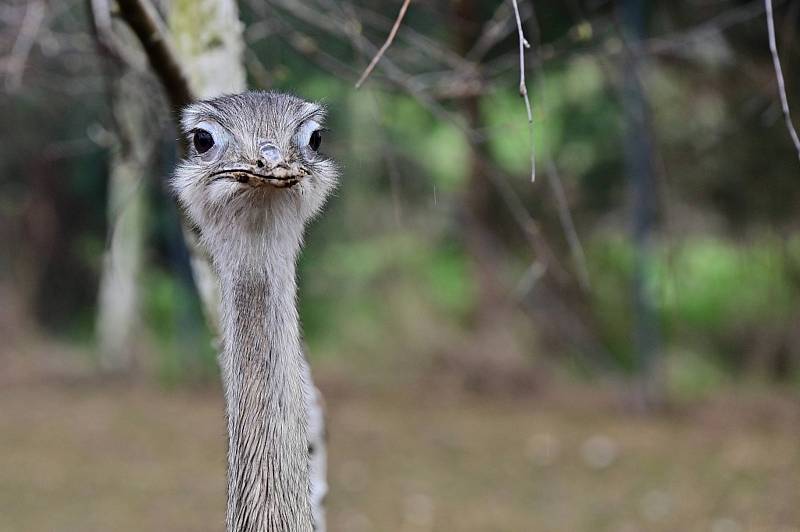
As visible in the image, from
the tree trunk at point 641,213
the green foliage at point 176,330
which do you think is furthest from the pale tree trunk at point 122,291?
the tree trunk at point 641,213

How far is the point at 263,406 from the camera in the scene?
8.21 feet

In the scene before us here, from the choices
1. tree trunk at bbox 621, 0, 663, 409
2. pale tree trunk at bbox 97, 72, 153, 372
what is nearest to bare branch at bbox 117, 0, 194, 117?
tree trunk at bbox 621, 0, 663, 409

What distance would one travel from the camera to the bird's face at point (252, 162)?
7.97ft

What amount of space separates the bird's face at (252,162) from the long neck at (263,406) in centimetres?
11

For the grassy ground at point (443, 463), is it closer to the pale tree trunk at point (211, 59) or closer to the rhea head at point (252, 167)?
the pale tree trunk at point (211, 59)

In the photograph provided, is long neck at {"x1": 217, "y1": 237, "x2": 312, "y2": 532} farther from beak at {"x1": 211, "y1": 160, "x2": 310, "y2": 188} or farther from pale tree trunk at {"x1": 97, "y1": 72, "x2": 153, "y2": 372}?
pale tree trunk at {"x1": 97, "y1": 72, "x2": 153, "y2": 372}

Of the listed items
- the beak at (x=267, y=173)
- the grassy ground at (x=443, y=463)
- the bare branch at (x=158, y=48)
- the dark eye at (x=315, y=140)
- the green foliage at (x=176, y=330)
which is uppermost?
the bare branch at (x=158, y=48)

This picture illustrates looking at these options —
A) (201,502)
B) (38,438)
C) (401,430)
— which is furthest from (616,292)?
(38,438)

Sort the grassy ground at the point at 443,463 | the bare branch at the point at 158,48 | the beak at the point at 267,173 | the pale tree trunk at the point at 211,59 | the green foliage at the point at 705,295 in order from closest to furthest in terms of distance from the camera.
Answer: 1. the beak at the point at 267,173
2. the bare branch at the point at 158,48
3. the pale tree trunk at the point at 211,59
4. the grassy ground at the point at 443,463
5. the green foliage at the point at 705,295

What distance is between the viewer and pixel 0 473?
A: 27.6 ft

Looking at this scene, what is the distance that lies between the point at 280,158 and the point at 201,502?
18.4 ft

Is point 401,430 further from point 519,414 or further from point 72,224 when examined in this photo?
point 72,224

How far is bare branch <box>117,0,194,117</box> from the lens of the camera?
3232 mm

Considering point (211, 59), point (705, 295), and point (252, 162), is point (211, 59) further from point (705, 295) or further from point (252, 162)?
point (705, 295)
